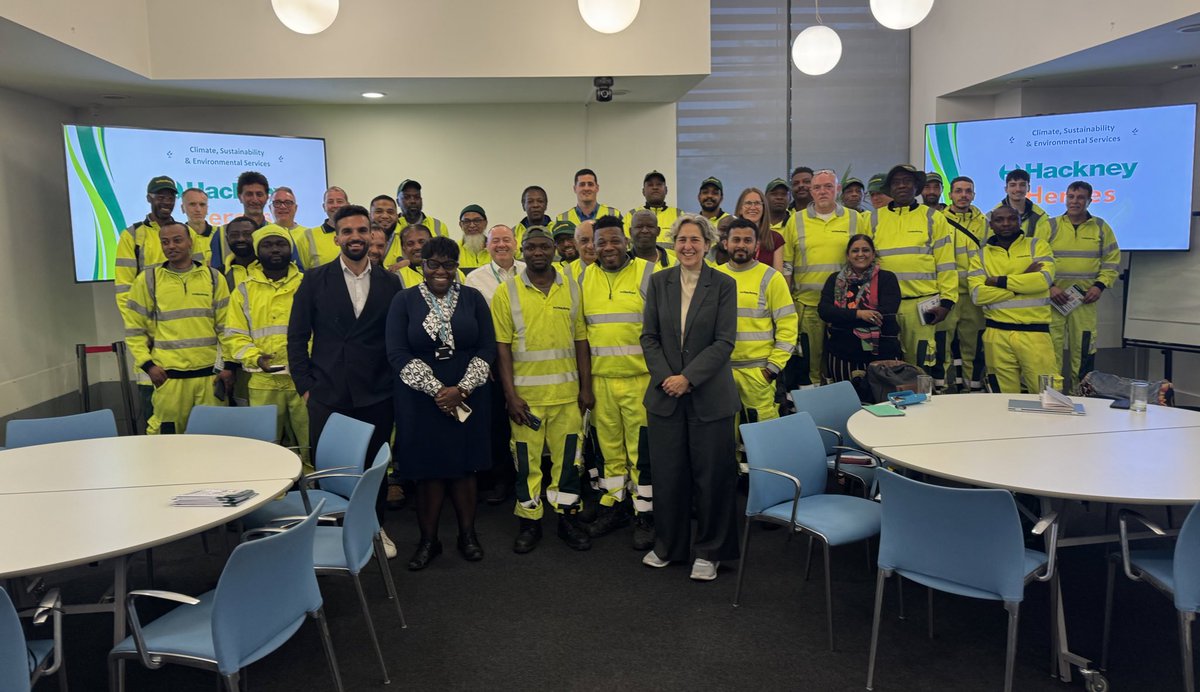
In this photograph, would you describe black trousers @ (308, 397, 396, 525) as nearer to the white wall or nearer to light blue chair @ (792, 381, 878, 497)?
light blue chair @ (792, 381, 878, 497)

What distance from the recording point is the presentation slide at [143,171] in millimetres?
6355

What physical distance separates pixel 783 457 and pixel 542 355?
4.65 feet

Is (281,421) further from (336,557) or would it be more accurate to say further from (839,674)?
(839,674)

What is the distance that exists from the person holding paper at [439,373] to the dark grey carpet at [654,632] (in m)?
0.56

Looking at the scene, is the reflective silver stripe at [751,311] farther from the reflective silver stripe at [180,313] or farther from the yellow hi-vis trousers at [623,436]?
the reflective silver stripe at [180,313]

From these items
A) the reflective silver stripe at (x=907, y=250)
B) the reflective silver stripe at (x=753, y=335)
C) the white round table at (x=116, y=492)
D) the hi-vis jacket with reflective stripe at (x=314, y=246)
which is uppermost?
the hi-vis jacket with reflective stripe at (x=314, y=246)

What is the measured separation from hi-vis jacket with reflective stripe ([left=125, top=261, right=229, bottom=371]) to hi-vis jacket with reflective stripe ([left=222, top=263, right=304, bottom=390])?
26 cm

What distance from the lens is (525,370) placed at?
425cm

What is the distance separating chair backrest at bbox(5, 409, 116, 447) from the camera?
12.4ft


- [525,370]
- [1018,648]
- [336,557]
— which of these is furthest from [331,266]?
[1018,648]

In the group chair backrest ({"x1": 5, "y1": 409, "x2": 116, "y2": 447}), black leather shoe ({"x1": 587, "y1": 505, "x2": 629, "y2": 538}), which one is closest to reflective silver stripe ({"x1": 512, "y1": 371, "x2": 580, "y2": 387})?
black leather shoe ({"x1": 587, "y1": 505, "x2": 629, "y2": 538})

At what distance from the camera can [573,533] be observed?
14.1 feet

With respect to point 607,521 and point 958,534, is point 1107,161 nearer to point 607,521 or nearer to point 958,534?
point 607,521

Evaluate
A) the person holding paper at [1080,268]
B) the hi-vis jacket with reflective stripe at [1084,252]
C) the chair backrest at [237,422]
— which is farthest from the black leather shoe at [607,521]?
the hi-vis jacket with reflective stripe at [1084,252]
